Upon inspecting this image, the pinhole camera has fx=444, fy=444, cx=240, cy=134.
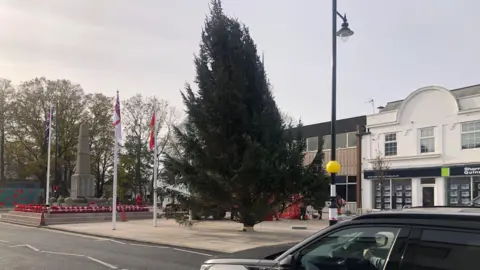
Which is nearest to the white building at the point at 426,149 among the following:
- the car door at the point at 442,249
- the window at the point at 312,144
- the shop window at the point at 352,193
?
the shop window at the point at 352,193

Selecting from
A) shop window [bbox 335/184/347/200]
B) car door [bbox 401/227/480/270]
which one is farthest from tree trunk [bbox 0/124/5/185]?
car door [bbox 401/227/480/270]

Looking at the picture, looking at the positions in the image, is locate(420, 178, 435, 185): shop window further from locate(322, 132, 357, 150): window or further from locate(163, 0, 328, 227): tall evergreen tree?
locate(163, 0, 328, 227): tall evergreen tree

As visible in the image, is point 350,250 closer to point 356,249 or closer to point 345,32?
point 356,249

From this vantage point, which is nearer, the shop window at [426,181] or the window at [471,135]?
the window at [471,135]

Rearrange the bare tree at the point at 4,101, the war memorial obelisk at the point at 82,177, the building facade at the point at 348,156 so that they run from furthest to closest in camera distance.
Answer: the bare tree at the point at 4,101, the building facade at the point at 348,156, the war memorial obelisk at the point at 82,177

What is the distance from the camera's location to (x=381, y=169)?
3142 cm

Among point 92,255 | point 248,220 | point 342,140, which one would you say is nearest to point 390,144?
point 342,140

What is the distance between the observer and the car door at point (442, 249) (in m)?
2.93

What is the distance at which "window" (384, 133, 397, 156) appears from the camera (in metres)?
33.1

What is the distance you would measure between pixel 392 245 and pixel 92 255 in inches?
439

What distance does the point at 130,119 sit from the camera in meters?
55.8

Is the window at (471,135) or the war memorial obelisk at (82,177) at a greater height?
the window at (471,135)

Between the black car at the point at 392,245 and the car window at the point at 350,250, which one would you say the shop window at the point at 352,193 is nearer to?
the black car at the point at 392,245

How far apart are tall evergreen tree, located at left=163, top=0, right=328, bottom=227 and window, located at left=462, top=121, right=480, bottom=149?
1403cm
